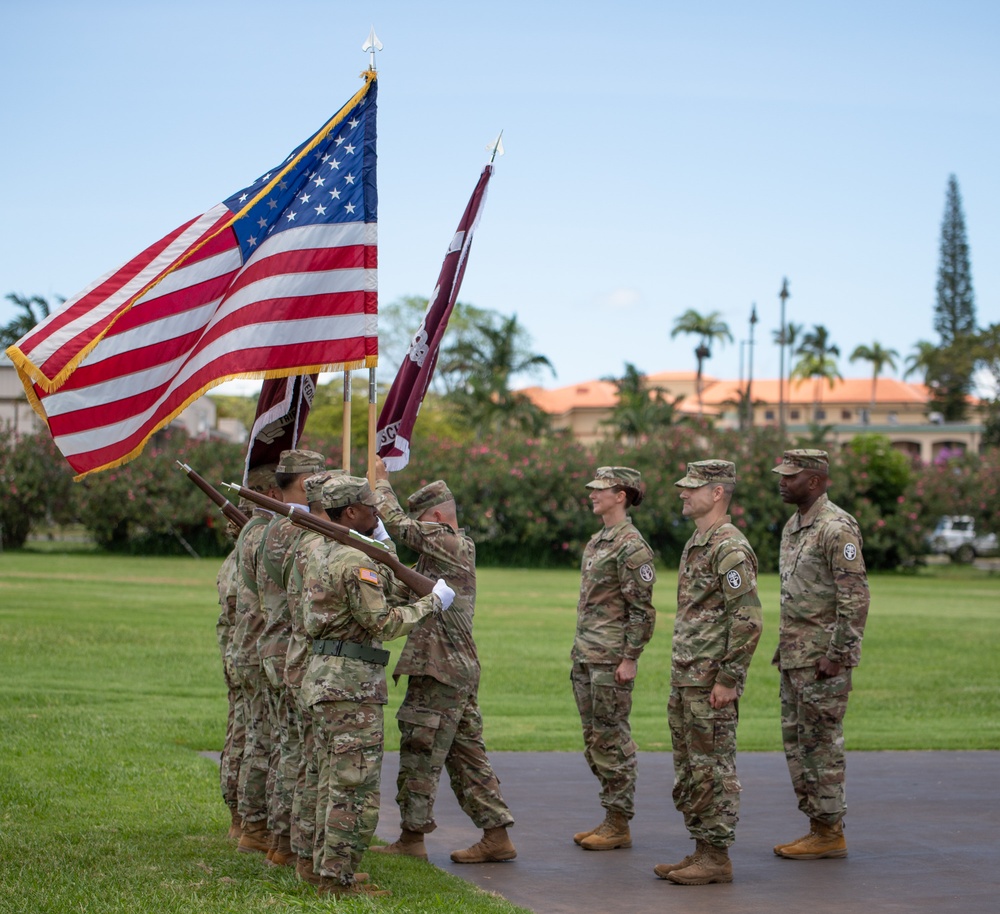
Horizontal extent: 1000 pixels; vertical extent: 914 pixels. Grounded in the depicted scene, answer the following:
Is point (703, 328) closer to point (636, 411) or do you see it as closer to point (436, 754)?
point (636, 411)

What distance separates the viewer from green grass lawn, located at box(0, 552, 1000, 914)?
7.04 meters

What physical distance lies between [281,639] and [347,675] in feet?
3.13

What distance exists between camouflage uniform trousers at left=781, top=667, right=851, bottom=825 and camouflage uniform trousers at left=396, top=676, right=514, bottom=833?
6.14ft

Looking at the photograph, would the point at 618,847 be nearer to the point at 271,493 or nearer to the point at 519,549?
the point at 271,493


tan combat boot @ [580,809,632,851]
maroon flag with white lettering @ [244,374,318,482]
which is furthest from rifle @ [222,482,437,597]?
tan combat boot @ [580,809,632,851]

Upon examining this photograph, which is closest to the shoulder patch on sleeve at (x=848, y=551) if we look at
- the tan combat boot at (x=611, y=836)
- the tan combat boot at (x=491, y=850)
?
the tan combat boot at (x=611, y=836)

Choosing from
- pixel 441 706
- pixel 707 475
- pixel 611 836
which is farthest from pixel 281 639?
pixel 707 475

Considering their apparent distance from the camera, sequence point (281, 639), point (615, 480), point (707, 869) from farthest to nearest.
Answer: point (615, 480)
point (281, 639)
point (707, 869)

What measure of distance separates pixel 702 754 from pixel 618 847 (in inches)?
43.0

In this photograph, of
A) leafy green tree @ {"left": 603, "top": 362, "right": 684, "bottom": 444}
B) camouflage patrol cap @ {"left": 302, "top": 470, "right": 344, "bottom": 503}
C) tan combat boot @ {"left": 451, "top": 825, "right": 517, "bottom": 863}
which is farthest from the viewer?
leafy green tree @ {"left": 603, "top": 362, "right": 684, "bottom": 444}

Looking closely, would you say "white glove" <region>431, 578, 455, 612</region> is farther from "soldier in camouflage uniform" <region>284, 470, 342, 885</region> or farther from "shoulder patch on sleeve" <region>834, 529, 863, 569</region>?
"shoulder patch on sleeve" <region>834, 529, 863, 569</region>

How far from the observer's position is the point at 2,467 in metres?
46.9

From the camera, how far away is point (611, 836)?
834 centimetres

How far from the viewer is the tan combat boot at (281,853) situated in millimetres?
7461
